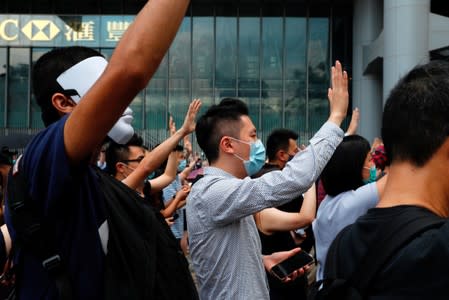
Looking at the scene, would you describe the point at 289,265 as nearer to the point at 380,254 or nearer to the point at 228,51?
the point at 380,254

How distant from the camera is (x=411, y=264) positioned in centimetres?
141

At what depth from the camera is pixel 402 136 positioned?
5.18 ft

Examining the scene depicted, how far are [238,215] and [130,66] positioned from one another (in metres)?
1.55

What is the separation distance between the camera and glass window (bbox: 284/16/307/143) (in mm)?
22672

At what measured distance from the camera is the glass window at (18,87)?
23172mm

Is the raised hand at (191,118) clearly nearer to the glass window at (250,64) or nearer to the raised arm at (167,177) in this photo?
the raised arm at (167,177)

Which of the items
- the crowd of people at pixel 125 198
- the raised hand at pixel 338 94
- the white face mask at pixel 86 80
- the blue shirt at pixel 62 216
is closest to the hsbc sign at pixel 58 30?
the raised hand at pixel 338 94

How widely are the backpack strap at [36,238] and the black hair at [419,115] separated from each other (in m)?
0.97

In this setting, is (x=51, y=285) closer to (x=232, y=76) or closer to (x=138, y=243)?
(x=138, y=243)

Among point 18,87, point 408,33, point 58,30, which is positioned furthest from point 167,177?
point 18,87

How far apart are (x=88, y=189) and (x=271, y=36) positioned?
21.8 m

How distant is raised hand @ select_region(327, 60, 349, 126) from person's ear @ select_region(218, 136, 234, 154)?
2.32 ft

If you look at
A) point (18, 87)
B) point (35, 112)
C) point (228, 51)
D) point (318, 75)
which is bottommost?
point (35, 112)

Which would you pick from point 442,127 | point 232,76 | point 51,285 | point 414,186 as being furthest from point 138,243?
point 232,76
